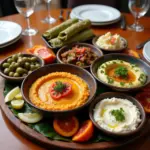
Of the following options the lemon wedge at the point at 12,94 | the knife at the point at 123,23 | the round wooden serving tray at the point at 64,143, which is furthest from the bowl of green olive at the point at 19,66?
the knife at the point at 123,23

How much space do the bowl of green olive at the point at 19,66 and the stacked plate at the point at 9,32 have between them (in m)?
0.32

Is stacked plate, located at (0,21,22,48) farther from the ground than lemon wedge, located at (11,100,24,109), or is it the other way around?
stacked plate, located at (0,21,22,48)

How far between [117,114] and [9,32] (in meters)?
1.31

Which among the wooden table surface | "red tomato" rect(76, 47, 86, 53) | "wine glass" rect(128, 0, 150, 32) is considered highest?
"wine glass" rect(128, 0, 150, 32)

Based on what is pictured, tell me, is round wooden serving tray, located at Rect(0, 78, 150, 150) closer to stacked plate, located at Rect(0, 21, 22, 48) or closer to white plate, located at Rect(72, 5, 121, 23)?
stacked plate, located at Rect(0, 21, 22, 48)

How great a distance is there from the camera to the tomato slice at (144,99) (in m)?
1.43

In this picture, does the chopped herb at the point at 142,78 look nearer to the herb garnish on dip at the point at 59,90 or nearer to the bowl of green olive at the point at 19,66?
the herb garnish on dip at the point at 59,90

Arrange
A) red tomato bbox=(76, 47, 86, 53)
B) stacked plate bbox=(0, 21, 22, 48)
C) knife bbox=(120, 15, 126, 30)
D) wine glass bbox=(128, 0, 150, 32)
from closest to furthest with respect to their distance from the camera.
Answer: red tomato bbox=(76, 47, 86, 53), stacked plate bbox=(0, 21, 22, 48), wine glass bbox=(128, 0, 150, 32), knife bbox=(120, 15, 126, 30)

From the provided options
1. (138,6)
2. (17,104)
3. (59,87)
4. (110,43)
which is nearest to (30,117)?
(17,104)

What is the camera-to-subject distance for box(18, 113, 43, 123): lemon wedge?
1362 mm

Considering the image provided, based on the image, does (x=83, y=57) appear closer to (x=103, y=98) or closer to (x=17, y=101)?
(x=103, y=98)

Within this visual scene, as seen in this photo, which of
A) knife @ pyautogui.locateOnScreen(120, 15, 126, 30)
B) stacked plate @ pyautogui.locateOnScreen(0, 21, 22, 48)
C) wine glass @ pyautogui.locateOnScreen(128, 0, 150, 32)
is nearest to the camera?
stacked plate @ pyautogui.locateOnScreen(0, 21, 22, 48)

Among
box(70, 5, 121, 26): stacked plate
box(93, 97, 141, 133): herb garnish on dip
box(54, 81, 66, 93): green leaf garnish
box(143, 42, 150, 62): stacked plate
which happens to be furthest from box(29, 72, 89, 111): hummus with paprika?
box(70, 5, 121, 26): stacked plate

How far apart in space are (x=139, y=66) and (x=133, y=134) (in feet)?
2.06
